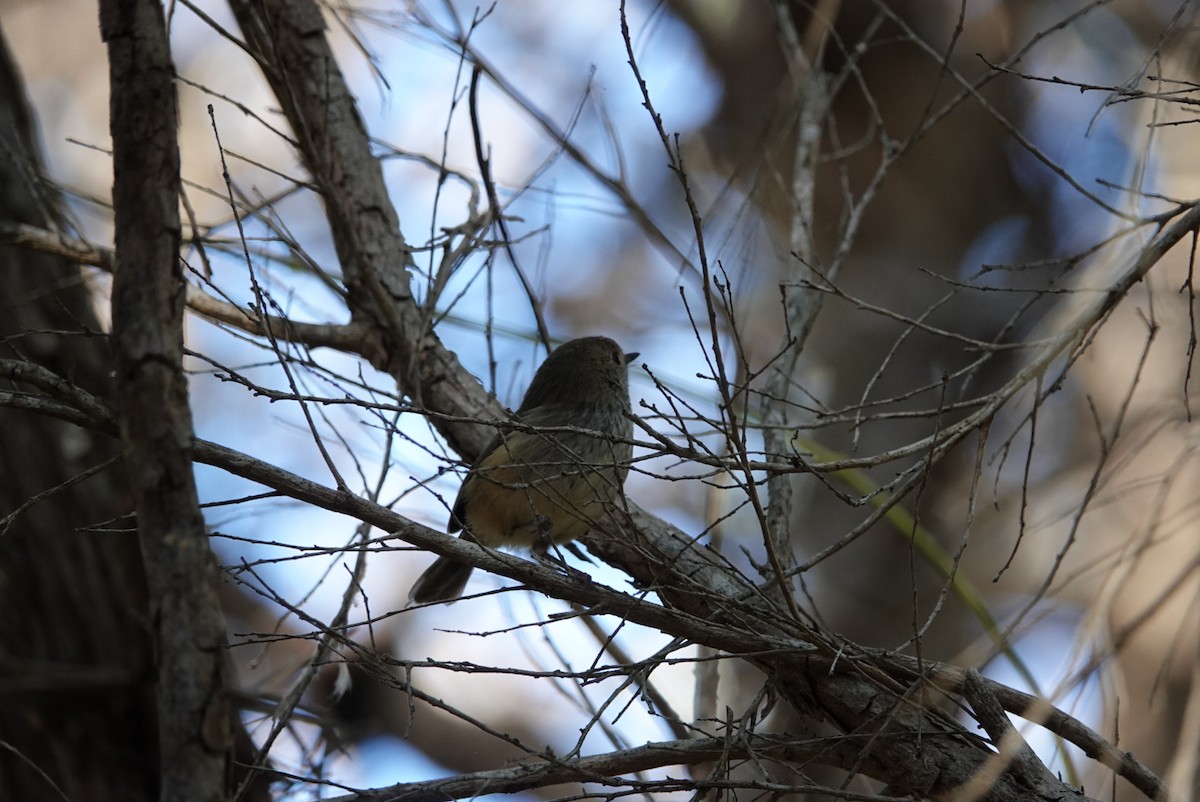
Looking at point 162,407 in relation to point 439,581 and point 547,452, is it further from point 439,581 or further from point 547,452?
point 439,581

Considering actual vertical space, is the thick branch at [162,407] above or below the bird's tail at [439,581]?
below

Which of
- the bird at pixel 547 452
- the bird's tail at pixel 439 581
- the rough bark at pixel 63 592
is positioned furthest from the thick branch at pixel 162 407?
the bird's tail at pixel 439 581

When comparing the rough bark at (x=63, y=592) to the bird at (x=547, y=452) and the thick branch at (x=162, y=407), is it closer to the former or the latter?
the bird at (x=547, y=452)

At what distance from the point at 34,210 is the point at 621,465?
354 centimetres

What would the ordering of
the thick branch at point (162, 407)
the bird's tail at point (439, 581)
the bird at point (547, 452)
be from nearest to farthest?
the thick branch at point (162, 407), the bird at point (547, 452), the bird's tail at point (439, 581)

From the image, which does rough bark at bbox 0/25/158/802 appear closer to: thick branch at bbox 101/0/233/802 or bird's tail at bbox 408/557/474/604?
bird's tail at bbox 408/557/474/604

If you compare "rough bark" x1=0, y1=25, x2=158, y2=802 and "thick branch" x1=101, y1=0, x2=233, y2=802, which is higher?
"rough bark" x1=0, y1=25, x2=158, y2=802

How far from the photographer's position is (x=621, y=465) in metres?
2.87

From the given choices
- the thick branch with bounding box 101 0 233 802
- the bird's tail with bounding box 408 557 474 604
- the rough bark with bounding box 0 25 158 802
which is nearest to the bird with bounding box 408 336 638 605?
the bird's tail with bounding box 408 557 474 604

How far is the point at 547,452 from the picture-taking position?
467cm

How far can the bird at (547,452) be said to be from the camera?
4402 millimetres

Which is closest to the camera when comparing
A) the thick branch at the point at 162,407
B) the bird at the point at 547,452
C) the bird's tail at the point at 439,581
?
the thick branch at the point at 162,407

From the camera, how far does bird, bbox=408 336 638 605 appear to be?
440cm

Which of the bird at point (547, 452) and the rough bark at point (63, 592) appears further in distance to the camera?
the rough bark at point (63, 592)
